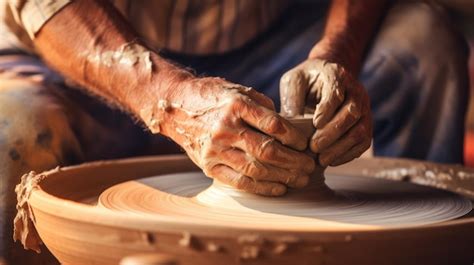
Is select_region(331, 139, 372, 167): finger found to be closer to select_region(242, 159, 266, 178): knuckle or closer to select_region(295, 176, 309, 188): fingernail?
select_region(295, 176, 309, 188): fingernail

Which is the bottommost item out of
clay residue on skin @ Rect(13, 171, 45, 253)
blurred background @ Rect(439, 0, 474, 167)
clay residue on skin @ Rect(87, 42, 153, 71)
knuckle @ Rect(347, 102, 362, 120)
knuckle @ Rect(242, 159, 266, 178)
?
blurred background @ Rect(439, 0, 474, 167)

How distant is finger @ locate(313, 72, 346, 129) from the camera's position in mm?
1375

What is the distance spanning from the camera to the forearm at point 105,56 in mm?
1562

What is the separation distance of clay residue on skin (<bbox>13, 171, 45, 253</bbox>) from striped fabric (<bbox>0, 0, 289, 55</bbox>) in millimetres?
787

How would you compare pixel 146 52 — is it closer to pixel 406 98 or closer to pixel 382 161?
pixel 382 161

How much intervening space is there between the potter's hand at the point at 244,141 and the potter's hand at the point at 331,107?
0.22 feet

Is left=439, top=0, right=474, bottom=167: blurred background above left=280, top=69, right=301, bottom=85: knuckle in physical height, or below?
below

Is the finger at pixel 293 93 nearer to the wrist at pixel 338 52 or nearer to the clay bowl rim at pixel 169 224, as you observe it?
the wrist at pixel 338 52

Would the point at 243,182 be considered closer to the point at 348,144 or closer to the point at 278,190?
the point at 278,190

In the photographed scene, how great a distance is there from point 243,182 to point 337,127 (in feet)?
0.74

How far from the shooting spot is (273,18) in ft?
7.87

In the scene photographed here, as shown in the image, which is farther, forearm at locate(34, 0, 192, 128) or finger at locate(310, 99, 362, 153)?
forearm at locate(34, 0, 192, 128)

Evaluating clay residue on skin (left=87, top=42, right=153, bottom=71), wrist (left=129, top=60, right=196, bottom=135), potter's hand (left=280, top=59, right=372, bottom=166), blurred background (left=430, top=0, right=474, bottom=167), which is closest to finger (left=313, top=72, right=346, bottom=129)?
potter's hand (left=280, top=59, right=372, bottom=166)

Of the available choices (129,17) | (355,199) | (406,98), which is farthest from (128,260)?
(406,98)
